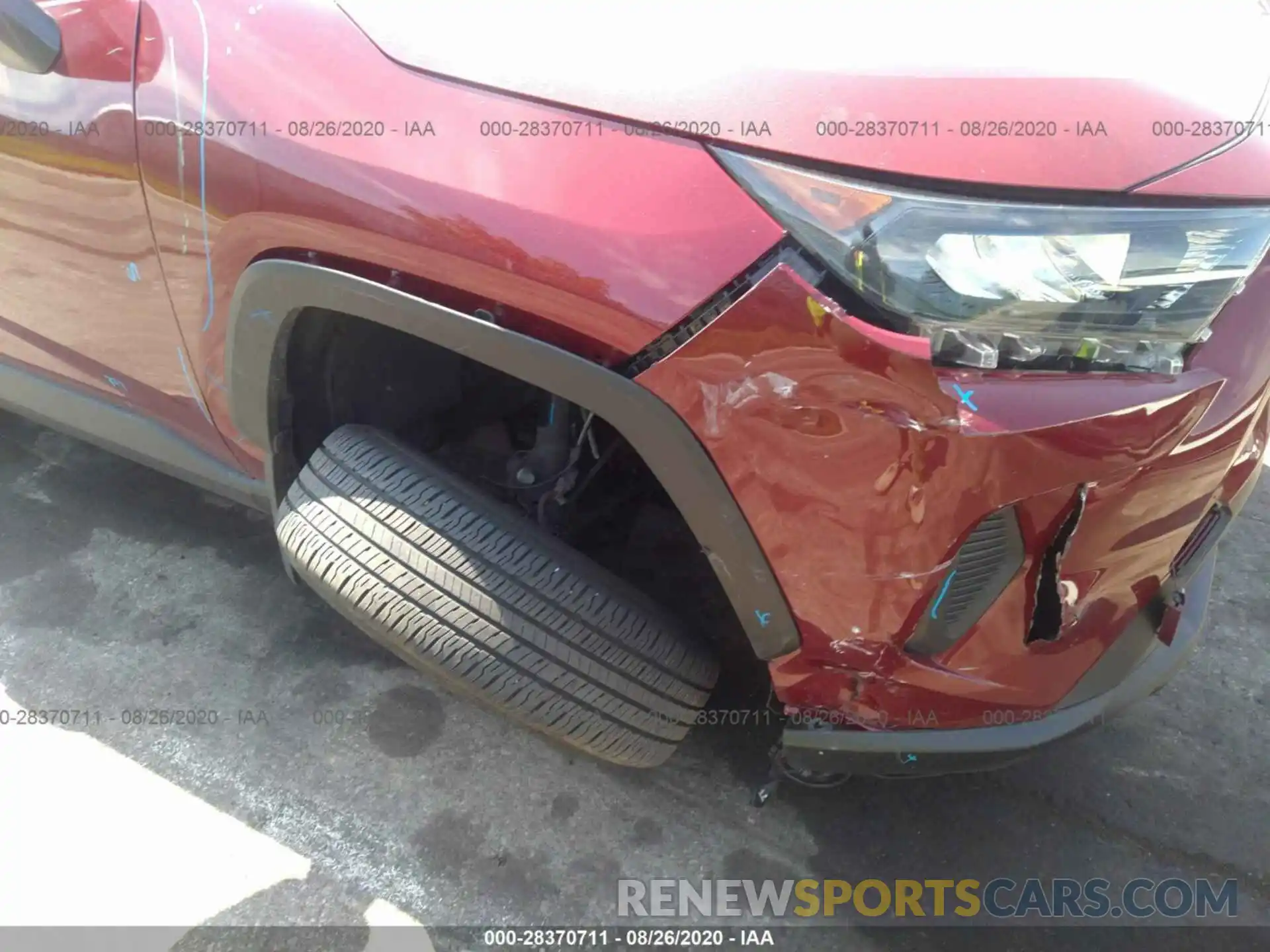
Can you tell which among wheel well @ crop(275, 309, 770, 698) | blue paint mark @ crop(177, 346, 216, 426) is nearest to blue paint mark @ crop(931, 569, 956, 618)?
wheel well @ crop(275, 309, 770, 698)

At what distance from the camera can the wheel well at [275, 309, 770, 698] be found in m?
1.73

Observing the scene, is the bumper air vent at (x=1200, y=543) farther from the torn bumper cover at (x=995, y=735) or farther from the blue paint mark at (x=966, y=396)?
the blue paint mark at (x=966, y=396)

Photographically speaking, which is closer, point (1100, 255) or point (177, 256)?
point (1100, 255)

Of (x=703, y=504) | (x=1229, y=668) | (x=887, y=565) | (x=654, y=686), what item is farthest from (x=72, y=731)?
(x=1229, y=668)

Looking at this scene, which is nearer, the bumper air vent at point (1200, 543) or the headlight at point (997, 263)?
the headlight at point (997, 263)

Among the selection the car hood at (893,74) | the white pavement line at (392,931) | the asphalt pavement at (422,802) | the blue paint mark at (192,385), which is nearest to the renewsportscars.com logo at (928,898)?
the asphalt pavement at (422,802)

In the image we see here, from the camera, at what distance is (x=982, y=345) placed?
114 centimetres

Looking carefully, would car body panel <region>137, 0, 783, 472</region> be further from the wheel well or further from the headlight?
the wheel well

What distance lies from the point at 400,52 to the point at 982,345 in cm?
90

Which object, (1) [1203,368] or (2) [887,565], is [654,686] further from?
(1) [1203,368]

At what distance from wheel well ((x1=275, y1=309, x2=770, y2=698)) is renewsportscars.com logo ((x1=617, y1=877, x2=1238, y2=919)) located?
447mm

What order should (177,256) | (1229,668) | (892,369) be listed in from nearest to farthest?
1. (892,369)
2. (177,256)
3. (1229,668)

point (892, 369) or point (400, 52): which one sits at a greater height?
point (400, 52)

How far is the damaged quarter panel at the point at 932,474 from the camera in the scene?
3.78 ft
